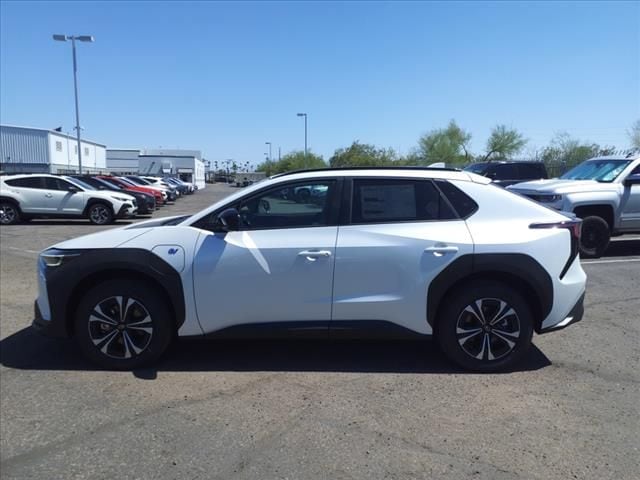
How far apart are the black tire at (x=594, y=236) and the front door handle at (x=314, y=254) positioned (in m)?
7.12

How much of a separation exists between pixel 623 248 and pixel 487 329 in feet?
27.3

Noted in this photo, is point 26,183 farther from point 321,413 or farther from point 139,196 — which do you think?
point 321,413

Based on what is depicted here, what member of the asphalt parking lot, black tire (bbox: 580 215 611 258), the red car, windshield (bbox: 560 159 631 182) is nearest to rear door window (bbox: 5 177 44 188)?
the red car

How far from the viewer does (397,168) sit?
A: 4688 millimetres

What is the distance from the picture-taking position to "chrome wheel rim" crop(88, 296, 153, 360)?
429 centimetres

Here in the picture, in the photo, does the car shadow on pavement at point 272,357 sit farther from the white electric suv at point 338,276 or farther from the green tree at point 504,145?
the green tree at point 504,145

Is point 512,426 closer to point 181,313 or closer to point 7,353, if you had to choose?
point 181,313

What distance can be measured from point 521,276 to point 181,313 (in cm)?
283

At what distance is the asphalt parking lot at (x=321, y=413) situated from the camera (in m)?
3.04

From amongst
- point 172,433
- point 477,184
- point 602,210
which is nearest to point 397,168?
point 477,184

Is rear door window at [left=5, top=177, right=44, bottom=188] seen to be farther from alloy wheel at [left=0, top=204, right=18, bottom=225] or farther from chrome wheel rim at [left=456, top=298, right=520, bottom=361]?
chrome wheel rim at [left=456, top=298, right=520, bottom=361]

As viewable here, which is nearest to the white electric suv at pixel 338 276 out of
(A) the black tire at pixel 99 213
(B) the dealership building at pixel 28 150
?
(A) the black tire at pixel 99 213

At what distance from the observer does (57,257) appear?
171 inches

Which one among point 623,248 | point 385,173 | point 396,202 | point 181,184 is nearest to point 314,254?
point 396,202
